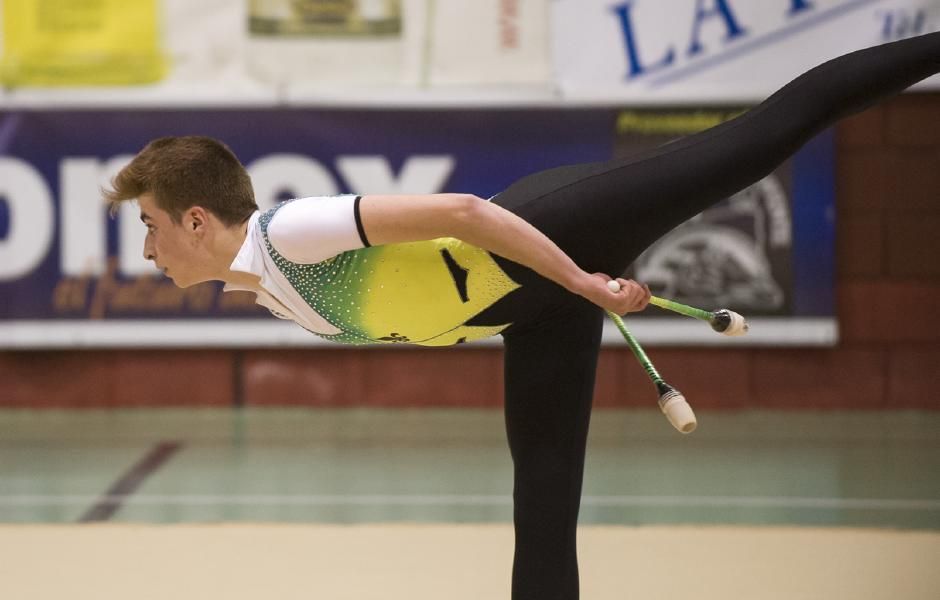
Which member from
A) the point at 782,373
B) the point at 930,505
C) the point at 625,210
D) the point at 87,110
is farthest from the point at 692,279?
the point at 625,210

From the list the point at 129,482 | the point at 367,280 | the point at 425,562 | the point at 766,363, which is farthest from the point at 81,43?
the point at 367,280

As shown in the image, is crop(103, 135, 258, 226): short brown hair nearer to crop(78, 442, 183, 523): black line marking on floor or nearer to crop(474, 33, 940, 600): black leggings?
crop(474, 33, 940, 600): black leggings

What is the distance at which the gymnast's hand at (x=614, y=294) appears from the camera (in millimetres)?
1560

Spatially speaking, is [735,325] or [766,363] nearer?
[735,325]

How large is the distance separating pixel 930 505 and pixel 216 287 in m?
2.35

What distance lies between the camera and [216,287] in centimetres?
407

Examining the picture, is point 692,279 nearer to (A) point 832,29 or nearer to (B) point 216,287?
(A) point 832,29

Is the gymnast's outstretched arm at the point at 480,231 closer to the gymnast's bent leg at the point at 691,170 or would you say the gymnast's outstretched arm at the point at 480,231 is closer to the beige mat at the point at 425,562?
the gymnast's bent leg at the point at 691,170

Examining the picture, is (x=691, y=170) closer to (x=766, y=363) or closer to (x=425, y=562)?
(x=425, y=562)

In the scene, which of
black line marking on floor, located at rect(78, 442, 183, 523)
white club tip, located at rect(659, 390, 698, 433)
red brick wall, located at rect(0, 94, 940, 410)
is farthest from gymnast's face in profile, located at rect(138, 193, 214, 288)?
red brick wall, located at rect(0, 94, 940, 410)

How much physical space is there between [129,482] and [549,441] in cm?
201

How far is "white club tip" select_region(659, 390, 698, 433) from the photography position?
1.62 m

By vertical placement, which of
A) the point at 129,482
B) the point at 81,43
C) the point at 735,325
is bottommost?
the point at 129,482

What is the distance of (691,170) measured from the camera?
5.56 ft
